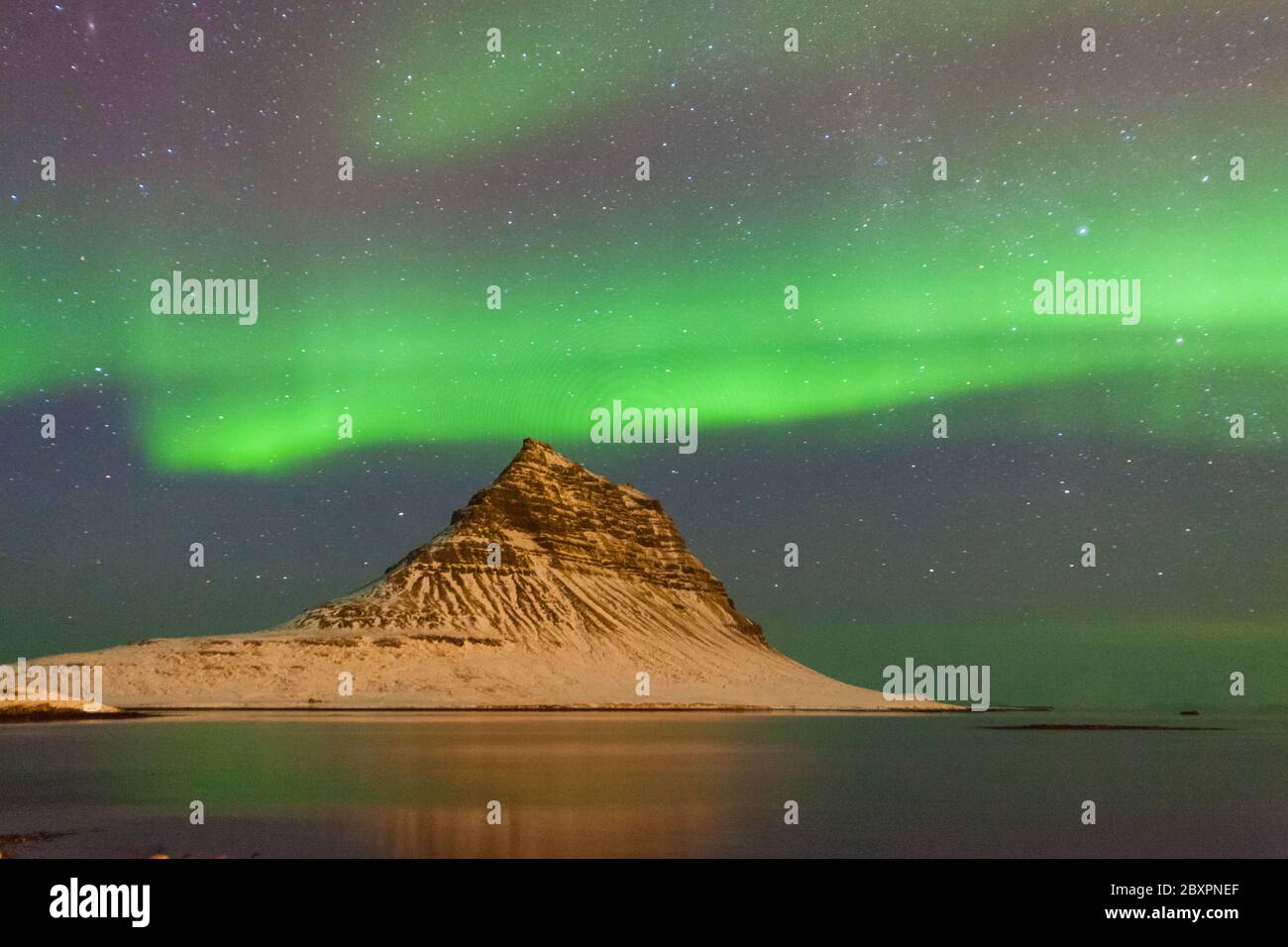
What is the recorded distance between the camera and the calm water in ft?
126

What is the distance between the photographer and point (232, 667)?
198875mm

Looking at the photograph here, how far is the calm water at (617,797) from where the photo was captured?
126 feet

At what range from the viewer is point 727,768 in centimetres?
6950

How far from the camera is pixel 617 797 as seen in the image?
5125 cm

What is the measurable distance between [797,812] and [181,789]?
1108 inches
